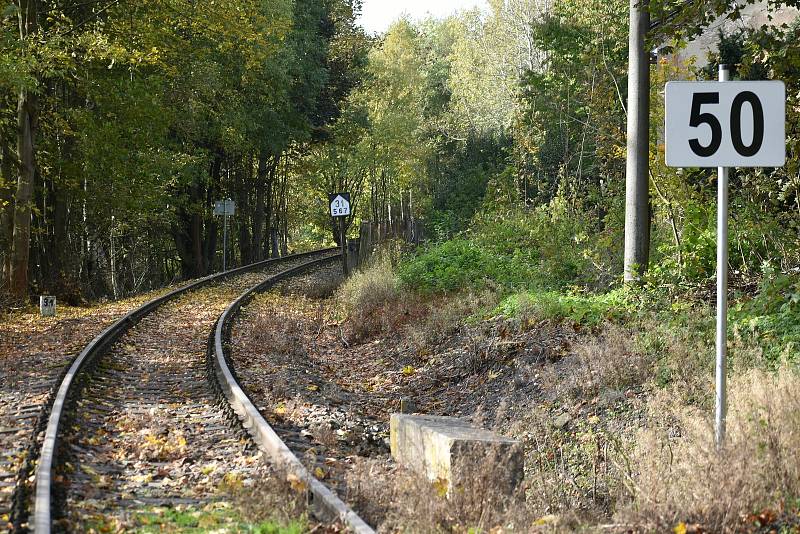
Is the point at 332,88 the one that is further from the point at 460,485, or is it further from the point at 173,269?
the point at 460,485

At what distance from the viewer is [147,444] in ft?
26.8

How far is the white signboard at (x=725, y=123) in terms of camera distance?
21.7 feet

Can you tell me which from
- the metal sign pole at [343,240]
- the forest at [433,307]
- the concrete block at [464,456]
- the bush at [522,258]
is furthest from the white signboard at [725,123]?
the metal sign pole at [343,240]

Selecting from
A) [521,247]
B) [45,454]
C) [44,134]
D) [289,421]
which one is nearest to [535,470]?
[289,421]

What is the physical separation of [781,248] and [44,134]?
1897 centimetres

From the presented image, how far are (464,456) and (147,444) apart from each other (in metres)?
3.03

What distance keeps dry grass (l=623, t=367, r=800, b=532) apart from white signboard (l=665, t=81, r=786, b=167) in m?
1.60

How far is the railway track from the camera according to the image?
6.51m

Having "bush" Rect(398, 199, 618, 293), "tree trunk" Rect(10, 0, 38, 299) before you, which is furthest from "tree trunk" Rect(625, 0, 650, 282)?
"tree trunk" Rect(10, 0, 38, 299)

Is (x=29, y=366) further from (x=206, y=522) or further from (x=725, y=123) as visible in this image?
(x=725, y=123)

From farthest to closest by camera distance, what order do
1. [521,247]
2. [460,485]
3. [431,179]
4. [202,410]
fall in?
1. [431,179]
2. [521,247]
3. [202,410]
4. [460,485]

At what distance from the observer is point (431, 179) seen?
46.0 metres

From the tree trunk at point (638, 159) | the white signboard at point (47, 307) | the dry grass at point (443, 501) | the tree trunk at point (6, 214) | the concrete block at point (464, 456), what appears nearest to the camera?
the dry grass at point (443, 501)

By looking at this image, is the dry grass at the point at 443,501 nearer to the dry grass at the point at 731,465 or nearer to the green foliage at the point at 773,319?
the dry grass at the point at 731,465
